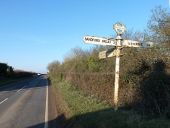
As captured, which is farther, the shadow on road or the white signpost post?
the white signpost post

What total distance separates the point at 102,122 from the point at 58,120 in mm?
6010

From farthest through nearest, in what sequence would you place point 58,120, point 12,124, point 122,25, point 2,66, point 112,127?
point 2,66 < point 58,120 < point 12,124 < point 122,25 < point 112,127

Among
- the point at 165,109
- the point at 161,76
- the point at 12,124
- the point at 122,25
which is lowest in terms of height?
the point at 12,124

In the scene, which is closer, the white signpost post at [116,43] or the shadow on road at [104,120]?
the shadow on road at [104,120]

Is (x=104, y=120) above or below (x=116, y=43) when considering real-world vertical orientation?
below

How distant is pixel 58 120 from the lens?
17.4 meters

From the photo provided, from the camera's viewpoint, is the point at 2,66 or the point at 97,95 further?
the point at 2,66

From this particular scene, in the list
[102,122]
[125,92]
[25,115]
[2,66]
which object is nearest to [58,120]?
[25,115]

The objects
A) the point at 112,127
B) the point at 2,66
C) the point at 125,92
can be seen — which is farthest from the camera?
the point at 2,66

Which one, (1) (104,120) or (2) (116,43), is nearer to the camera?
(1) (104,120)

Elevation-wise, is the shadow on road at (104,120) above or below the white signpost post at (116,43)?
below

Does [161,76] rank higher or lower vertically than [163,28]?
lower

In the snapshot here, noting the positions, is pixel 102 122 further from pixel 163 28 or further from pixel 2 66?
pixel 2 66

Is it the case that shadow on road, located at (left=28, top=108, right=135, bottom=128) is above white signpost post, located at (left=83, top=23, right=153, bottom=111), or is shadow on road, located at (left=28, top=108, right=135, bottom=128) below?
below
